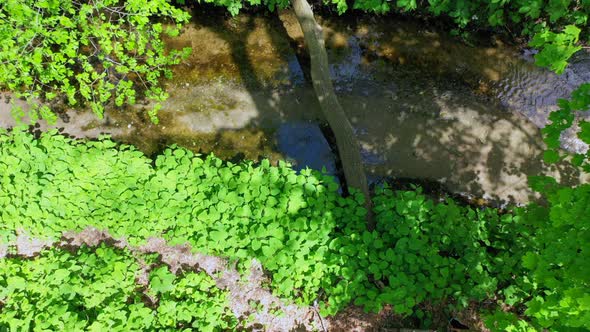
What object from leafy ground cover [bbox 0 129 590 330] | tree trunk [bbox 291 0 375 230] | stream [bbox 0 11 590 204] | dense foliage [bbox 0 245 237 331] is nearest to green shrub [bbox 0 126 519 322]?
leafy ground cover [bbox 0 129 590 330]

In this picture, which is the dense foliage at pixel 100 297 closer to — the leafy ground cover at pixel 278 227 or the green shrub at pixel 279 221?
the leafy ground cover at pixel 278 227

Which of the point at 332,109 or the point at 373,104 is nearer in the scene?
the point at 332,109

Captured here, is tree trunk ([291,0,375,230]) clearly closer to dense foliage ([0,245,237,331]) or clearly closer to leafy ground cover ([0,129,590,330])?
leafy ground cover ([0,129,590,330])

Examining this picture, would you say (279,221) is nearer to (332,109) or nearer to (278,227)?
(278,227)

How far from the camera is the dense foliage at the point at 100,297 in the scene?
4.51 metres

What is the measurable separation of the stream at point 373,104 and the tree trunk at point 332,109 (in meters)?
0.59

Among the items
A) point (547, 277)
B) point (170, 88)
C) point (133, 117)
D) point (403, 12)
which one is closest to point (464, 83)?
point (403, 12)

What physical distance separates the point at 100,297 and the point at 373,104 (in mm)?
4652

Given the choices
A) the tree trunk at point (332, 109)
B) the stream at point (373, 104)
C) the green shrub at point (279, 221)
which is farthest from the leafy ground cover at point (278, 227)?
the stream at point (373, 104)

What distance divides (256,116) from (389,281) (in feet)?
10.7

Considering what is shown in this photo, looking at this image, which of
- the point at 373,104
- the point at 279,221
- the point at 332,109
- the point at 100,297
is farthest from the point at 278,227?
the point at 373,104

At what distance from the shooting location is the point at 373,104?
6457mm

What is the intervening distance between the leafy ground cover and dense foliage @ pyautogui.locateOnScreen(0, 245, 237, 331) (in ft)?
0.12

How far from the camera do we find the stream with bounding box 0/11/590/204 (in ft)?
20.1
